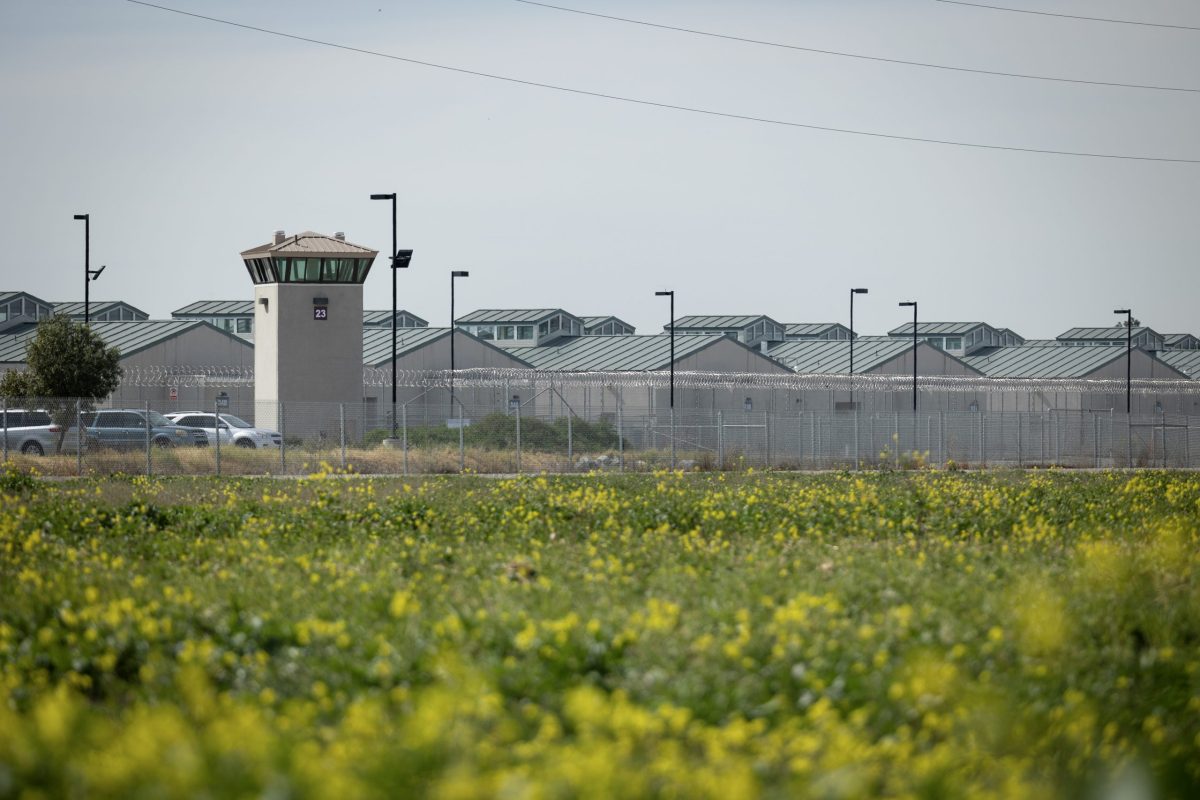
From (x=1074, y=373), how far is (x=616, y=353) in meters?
24.5

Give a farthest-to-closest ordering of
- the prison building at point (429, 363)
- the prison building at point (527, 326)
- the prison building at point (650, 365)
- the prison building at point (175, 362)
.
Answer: the prison building at point (527, 326)
the prison building at point (650, 365)
the prison building at point (429, 363)
the prison building at point (175, 362)

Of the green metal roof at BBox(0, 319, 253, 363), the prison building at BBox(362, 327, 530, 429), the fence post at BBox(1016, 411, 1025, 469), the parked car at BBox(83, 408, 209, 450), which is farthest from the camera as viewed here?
the green metal roof at BBox(0, 319, 253, 363)

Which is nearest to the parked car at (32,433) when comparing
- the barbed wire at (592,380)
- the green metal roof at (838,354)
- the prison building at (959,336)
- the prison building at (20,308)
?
the barbed wire at (592,380)

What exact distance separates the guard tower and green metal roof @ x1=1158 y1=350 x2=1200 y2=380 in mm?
59601

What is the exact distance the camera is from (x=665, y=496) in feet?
58.6

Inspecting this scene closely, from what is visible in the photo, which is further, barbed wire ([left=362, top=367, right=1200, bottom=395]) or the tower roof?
barbed wire ([left=362, top=367, right=1200, bottom=395])

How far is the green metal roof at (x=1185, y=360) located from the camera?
8906cm

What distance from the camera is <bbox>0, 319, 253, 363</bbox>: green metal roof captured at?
57.6m

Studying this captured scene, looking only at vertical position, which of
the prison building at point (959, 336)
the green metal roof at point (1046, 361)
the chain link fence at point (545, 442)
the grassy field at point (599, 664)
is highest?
the prison building at point (959, 336)

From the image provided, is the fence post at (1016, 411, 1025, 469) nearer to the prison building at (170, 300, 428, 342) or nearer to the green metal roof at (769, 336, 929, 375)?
the green metal roof at (769, 336, 929, 375)

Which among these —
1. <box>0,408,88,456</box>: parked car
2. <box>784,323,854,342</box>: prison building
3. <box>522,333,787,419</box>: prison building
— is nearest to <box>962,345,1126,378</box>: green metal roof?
<box>522,333,787,419</box>: prison building

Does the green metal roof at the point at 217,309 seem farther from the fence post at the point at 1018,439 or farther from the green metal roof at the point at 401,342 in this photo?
the fence post at the point at 1018,439

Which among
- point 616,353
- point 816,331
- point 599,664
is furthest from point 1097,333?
point 599,664

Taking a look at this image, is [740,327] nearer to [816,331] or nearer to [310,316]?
[816,331]
